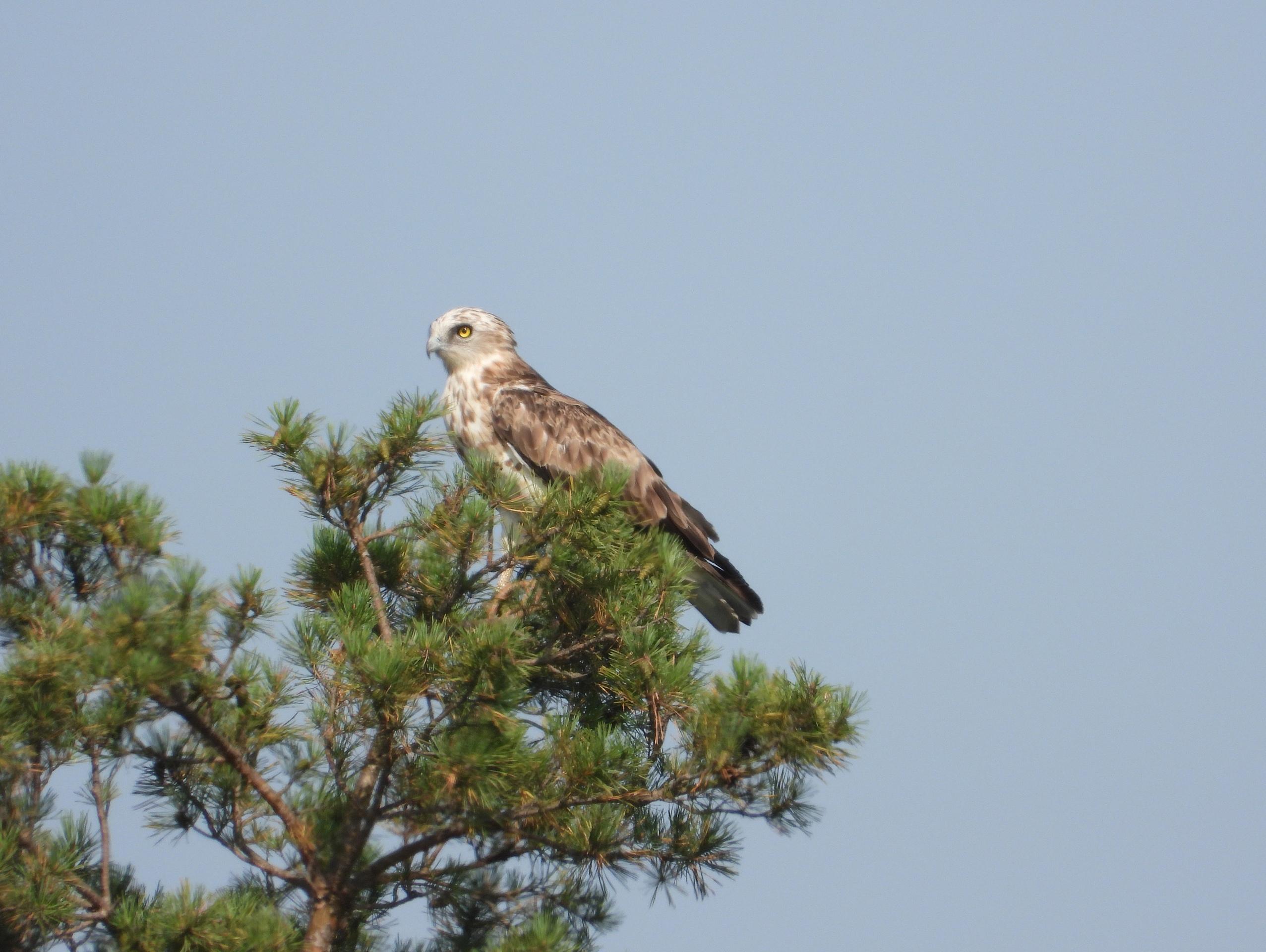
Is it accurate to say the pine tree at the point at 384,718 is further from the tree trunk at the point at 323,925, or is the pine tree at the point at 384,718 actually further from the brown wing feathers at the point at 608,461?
the brown wing feathers at the point at 608,461

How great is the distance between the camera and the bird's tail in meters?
8.28

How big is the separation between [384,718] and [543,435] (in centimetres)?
394

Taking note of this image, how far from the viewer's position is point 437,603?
6.04 metres

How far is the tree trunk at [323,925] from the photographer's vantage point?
5.31 meters

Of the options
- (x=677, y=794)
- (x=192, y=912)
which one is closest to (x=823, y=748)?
(x=677, y=794)

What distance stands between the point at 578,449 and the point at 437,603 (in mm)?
2943

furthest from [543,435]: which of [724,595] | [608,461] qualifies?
[724,595]

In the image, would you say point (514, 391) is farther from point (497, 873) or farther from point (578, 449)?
point (497, 873)

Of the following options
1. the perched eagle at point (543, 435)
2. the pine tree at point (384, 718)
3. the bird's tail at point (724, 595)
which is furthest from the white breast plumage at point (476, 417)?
the pine tree at point (384, 718)

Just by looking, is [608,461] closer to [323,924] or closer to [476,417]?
[476,417]

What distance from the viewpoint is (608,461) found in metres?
8.22

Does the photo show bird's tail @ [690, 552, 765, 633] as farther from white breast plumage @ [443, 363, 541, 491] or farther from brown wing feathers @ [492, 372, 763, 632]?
white breast plumage @ [443, 363, 541, 491]

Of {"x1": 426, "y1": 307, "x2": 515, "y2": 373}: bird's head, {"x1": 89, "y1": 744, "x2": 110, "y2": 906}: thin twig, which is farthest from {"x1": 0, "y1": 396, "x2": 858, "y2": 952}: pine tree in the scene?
{"x1": 426, "y1": 307, "x2": 515, "y2": 373}: bird's head

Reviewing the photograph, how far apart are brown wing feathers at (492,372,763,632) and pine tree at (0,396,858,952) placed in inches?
86.4
